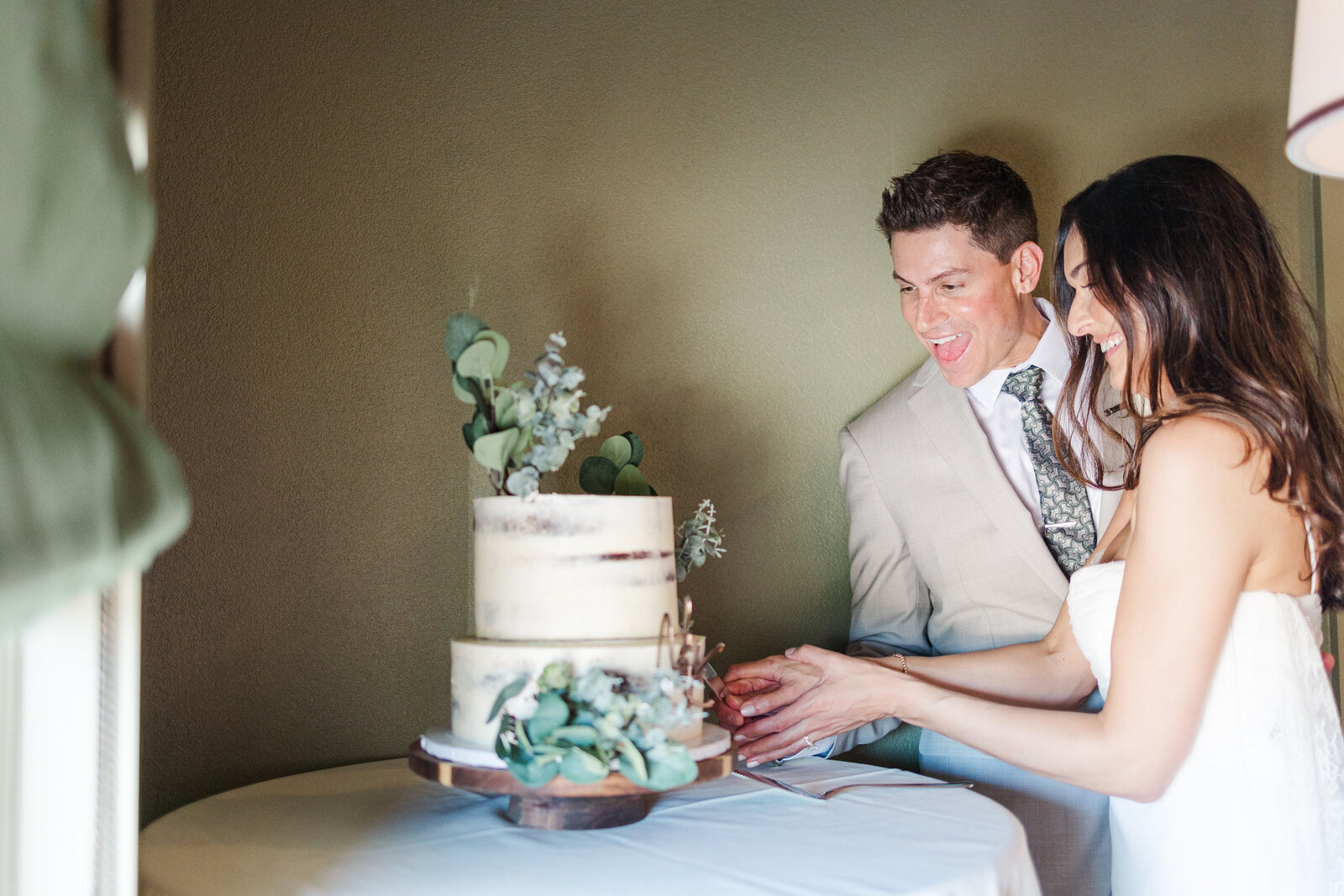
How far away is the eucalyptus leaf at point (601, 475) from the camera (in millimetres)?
1452

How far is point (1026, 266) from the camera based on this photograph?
231cm

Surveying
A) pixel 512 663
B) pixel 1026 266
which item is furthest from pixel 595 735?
pixel 1026 266

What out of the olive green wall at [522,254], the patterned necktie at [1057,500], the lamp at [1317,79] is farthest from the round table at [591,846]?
the lamp at [1317,79]

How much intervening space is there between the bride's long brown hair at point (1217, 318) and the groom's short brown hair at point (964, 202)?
0.57 m

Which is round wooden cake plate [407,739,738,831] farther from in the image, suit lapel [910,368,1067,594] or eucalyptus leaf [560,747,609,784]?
suit lapel [910,368,1067,594]

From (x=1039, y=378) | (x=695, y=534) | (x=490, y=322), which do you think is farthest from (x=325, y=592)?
(x=1039, y=378)

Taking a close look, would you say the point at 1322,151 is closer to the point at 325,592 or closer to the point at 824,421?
the point at 824,421

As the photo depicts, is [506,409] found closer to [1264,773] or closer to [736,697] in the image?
[736,697]

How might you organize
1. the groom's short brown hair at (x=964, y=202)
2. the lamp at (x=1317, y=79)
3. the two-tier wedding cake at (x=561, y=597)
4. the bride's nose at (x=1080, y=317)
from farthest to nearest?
1. the groom's short brown hair at (x=964, y=202)
2. the bride's nose at (x=1080, y=317)
3. the lamp at (x=1317, y=79)
4. the two-tier wedding cake at (x=561, y=597)

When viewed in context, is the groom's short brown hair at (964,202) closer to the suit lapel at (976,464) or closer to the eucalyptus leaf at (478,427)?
the suit lapel at (976,464)

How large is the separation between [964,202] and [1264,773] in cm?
127

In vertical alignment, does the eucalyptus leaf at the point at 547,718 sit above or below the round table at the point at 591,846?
above

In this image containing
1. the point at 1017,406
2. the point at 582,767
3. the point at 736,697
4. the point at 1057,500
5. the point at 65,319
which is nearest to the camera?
the point at 65,319

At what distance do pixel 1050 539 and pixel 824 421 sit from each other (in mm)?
550
